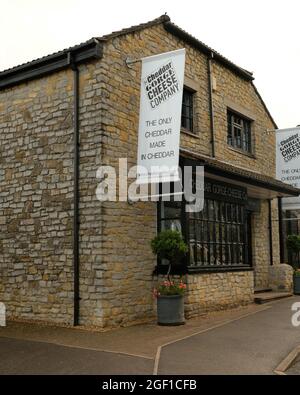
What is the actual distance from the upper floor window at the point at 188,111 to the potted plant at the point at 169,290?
4.07m

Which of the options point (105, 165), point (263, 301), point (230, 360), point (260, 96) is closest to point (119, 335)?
point (230, 360)

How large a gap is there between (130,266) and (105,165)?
7.02 feet

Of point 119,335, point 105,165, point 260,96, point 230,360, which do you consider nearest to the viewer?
point 230,360

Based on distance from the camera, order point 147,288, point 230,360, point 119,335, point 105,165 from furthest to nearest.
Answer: point 147,288
point 105,165
point 119,335
point 230,360

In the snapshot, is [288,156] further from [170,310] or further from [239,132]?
[170,310]

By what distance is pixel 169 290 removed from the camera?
9828 millimetres

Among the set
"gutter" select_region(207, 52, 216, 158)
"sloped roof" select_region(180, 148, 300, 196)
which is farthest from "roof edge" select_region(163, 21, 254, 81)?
"sloped roof" select_region(180, 148, 300, 196)

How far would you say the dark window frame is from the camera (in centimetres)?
1505

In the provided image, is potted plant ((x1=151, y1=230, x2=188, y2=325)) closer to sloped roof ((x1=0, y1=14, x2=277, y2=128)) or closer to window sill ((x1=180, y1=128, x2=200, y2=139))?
window sill ((x1=180, y1=128, x2=200, y2=139))

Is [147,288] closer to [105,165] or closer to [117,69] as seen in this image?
[105,165]

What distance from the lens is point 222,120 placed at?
46.8ft

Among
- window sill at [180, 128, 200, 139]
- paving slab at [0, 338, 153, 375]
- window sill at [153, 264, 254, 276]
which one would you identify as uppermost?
window sill at [180, 128, 200, 139]
